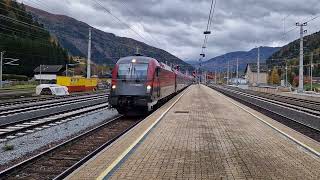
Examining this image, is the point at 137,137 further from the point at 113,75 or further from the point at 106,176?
the point at 113,75

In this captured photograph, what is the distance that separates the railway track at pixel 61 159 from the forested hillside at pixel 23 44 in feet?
279

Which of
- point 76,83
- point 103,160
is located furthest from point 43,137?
point 76,83

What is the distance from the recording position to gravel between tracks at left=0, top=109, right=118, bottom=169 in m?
11.1

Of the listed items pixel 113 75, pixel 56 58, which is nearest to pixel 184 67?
pixel 56 58

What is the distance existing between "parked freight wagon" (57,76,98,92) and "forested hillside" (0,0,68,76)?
38.5 meters

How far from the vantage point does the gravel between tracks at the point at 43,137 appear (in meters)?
11.1

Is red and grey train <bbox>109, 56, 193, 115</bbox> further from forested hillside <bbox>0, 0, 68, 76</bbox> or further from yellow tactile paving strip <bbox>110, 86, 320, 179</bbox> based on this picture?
forested hillside <bbox>0, 0, 68, 76</bbox>

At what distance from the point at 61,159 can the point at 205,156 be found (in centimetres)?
361

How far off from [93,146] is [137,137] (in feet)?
4.52

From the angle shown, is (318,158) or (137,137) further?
(137,137)

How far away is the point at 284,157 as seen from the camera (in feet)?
32.0

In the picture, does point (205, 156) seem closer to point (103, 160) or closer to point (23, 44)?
point (103, 160)

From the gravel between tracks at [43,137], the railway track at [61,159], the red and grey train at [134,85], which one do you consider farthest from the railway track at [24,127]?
the red and grey train at [134,85]


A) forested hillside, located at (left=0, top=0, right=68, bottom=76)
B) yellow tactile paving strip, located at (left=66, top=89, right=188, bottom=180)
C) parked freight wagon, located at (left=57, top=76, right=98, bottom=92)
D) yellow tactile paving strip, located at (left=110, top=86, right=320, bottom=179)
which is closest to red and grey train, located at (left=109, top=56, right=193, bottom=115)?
yellow tactile paving strip, located at (left=110, top=86, right=320, bottom=179)
